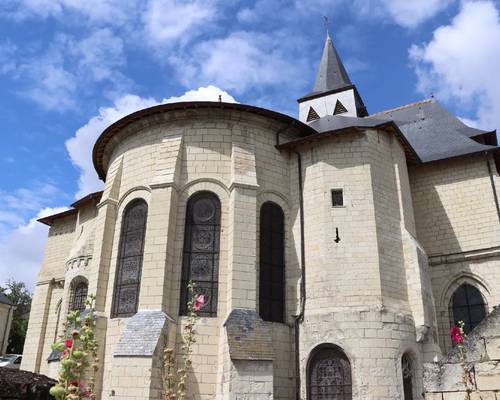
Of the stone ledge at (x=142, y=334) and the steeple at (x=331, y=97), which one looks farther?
the steeple at (x=331, y=97)

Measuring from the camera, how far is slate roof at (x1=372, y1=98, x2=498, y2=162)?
14055mm

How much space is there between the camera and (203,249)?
11.0 m

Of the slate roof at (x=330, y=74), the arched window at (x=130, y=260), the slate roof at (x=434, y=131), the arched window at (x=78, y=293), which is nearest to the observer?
the arched window at (x=130, y=260)

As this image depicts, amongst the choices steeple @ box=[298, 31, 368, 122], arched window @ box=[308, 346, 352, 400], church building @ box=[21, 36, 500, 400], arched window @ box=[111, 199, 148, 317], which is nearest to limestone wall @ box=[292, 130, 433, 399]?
church building @ box=[21, 36, 500, 400]

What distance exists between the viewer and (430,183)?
46.4 feet

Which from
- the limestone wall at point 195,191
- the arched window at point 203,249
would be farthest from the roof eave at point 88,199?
the arched window at point 203,249

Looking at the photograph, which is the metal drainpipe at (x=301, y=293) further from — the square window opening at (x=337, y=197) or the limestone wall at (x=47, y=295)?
the limestone wall at (x=47, y=295)

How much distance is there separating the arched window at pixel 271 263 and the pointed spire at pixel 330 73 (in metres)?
10.4

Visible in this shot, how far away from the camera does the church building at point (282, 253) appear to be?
9766mm

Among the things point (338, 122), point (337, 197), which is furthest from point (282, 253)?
point (338, 122)

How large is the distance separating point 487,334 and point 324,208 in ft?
21.9

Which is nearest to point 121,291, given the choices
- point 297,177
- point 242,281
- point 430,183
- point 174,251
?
point 174,251

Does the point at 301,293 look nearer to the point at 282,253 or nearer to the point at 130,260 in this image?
the point at 282,253

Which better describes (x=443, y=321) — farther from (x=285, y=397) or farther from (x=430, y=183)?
(x=285, y=397)
